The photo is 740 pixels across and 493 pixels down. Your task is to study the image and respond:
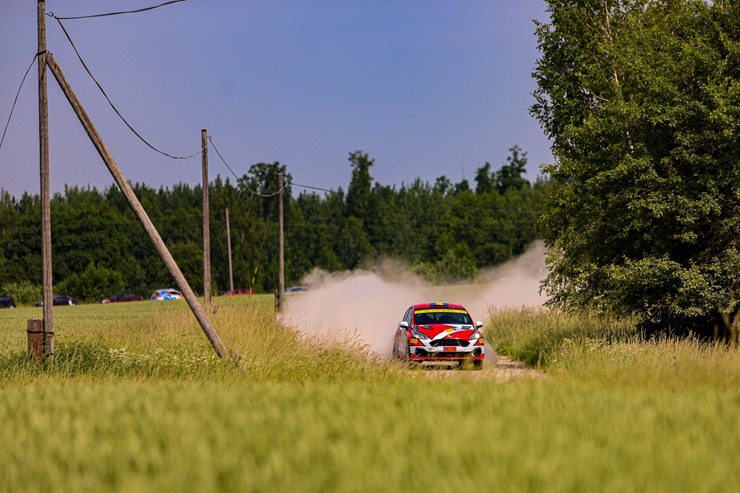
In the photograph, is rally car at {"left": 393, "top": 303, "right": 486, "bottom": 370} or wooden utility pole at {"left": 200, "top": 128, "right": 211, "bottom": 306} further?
wooden utility pole at {"left": 200, "top": 128, "right": 211, "bottom": 306}

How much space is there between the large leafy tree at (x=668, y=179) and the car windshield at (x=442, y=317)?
3.59 m

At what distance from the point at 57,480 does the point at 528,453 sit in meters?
3.57

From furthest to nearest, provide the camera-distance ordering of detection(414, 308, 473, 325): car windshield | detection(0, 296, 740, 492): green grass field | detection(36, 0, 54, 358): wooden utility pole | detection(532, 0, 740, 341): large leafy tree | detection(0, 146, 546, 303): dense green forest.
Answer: detection(0, 146, 546, 303): dense green forest
detection(414, 308, 473, 325): car windshield
detection(532, 0, 740, 341): large leafy tree
detection(36, 0, 54, 358): wooden utility pole
detection(0, 296, 740, 492): green grass field

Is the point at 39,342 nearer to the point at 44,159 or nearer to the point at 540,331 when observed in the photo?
the point at 44,159

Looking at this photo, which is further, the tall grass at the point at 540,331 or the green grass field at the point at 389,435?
the tall grass at the point at 540,331

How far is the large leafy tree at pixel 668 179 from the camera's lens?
85.0 feet

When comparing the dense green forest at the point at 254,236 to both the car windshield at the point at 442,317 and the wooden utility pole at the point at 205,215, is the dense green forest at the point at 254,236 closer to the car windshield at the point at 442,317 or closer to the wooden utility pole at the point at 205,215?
the wooden utility pole at the point at 205,215

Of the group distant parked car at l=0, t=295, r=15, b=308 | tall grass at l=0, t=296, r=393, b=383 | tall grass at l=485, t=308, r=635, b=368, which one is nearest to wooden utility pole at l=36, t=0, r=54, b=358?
tall grass at l=0, t=296, r=393, b=383

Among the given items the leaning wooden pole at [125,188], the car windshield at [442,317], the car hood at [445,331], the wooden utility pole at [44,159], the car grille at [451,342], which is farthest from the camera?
the car windshield at [442,317]

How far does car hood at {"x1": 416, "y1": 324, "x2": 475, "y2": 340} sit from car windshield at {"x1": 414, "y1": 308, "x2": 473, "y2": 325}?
0.65 meters

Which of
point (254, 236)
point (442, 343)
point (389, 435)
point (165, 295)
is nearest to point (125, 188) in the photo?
point (442, 343)

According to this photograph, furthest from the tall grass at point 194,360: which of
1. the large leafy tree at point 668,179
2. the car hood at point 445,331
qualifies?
the large leafy tree at point 668,179

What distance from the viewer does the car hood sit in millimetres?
27781

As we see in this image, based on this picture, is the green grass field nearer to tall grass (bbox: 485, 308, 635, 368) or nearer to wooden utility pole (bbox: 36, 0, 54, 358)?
wooden utility pole (bbox: 36, 0, 54, 358)
